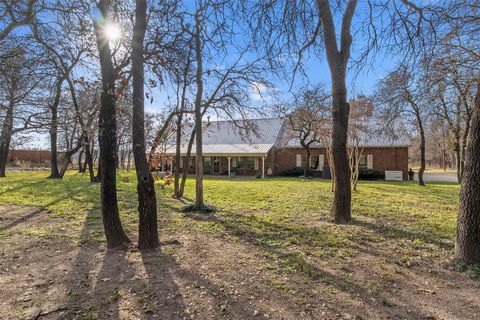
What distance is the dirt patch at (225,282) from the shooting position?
304 cm

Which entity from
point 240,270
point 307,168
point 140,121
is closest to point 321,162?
point 307,168

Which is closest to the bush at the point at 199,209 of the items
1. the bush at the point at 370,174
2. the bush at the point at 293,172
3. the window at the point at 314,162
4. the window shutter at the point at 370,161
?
the bush at the point at 370,174

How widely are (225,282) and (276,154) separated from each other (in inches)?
955

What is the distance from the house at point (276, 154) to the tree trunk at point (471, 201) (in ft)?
58.8

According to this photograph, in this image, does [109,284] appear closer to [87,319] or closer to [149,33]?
[87,319]

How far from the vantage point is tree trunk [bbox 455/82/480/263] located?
4051mm

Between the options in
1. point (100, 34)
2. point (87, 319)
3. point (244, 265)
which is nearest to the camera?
point (87, 319)

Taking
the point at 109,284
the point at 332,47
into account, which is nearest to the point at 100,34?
the point at 109,284

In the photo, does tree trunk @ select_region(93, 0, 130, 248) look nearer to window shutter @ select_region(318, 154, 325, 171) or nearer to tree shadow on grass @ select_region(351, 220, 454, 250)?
tree shadow on grass @ select_region(351, 220, 454, 250)

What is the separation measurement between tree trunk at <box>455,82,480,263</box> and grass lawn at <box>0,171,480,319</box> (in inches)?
15.7

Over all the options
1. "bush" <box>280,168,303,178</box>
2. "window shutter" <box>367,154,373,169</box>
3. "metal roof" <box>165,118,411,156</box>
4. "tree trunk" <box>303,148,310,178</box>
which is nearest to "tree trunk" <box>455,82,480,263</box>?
"metal roof" <box>165,118,411,156</box>

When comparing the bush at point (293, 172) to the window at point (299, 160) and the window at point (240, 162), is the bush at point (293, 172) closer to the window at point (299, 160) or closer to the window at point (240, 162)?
the window at point (299, 160)

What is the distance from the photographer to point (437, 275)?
13.2 feet

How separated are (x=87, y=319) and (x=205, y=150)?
84.5ft
